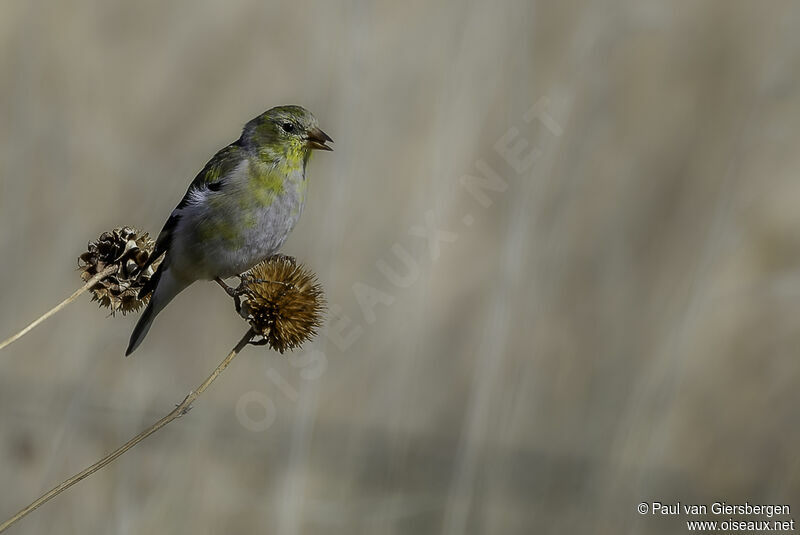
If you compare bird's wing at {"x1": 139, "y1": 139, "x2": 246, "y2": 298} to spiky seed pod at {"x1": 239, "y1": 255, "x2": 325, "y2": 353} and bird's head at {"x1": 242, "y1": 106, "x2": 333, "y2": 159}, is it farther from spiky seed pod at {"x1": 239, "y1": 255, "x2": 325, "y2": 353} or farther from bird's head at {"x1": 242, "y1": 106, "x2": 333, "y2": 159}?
spiky seed pod at {"x1": 239, "y1": 255, "x2": 325, "y2": 353}

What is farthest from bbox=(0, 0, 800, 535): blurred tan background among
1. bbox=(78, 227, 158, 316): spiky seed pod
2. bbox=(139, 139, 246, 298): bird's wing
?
bbox=(78, 227, 158, 316): spiky seed pod

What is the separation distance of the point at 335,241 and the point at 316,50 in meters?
0.84

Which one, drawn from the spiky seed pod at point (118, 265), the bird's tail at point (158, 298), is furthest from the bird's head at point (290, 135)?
the spiky seed pod at point (118, 265)

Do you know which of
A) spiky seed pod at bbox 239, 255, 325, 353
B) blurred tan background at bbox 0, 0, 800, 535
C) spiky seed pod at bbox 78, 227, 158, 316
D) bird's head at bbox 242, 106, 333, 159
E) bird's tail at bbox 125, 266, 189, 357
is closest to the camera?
spiky seed pod at bbox 78, 227, 158, 316

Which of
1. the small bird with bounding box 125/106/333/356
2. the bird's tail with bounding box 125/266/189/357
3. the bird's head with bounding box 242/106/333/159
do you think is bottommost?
the bird's tail with bounding box 125/266/189/357

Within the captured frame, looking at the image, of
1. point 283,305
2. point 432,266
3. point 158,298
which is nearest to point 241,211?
point 158,298

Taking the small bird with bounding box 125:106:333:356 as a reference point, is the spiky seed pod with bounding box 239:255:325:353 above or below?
below

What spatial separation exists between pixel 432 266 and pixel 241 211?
130cm

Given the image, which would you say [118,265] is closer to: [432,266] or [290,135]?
[290,135]

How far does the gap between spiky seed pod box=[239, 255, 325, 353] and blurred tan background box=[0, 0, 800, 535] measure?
2.76ft

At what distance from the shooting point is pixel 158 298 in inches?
85.5

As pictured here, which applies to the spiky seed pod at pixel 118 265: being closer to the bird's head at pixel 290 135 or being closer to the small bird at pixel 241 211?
the small bird at pixel 241 211

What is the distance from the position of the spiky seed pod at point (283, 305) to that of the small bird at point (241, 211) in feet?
0.65

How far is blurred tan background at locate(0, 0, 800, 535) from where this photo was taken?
288cm
